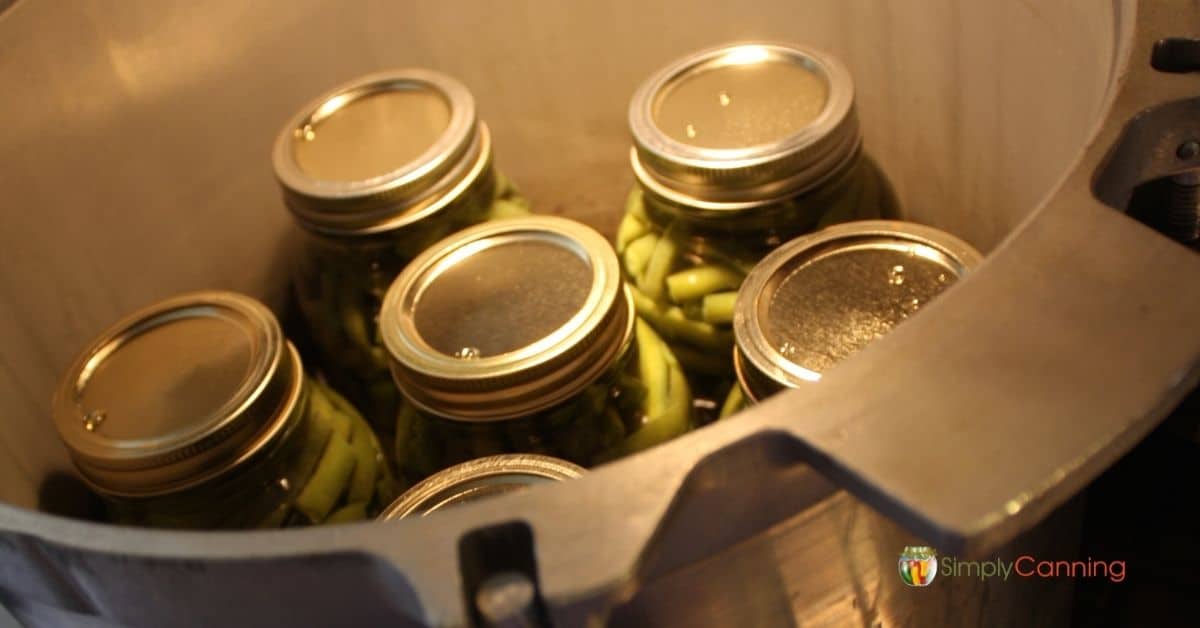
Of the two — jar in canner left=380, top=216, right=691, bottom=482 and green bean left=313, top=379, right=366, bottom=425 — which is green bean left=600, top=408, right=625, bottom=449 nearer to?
jar in canner left=380, top=216, right=691, bottom=482

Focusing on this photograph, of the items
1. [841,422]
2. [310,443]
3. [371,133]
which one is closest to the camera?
[841,422]

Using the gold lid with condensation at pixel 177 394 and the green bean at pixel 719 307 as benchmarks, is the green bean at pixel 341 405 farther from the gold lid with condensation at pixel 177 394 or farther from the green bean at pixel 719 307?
the green bean at pixel 719 307

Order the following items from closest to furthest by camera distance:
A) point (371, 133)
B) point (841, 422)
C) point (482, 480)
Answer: point (841, 422) < point (482, 480) < point (371, 133)

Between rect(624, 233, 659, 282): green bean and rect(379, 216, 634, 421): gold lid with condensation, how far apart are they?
5cm

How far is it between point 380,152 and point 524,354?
0.23 m

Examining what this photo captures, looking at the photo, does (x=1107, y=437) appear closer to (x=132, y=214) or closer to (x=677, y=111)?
(x=677, y=111)

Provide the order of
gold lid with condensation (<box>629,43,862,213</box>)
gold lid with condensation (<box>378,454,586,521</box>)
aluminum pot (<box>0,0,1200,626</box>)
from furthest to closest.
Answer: gold lid with condensation (<box>629,43,862,213</box>)
gold lid with condensation (<box>378,454,586,521</box>)
aluminum pot (<box>0,0,1200,626</box>)

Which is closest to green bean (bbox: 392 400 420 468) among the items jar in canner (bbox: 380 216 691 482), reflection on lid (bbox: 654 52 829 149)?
jar in canner (bbox: 380 216 691 482)

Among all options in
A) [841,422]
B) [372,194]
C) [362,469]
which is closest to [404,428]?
[362,469]

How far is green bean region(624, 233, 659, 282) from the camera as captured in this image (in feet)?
2.13

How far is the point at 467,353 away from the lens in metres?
0.55

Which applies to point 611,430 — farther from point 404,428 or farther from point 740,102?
point 740,102

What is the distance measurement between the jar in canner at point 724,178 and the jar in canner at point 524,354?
3 cm

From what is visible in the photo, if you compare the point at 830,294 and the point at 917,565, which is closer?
the point at 917,565
